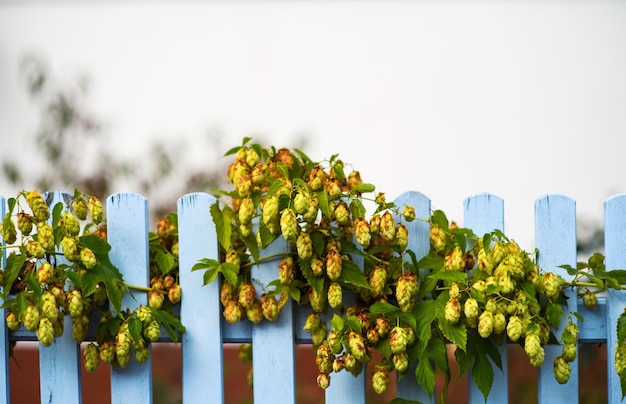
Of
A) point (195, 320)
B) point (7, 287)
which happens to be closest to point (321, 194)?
point (195, 320)

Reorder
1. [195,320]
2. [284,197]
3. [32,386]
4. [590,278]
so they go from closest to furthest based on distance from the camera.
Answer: [284,197]
[590,278]
[195,320]
[32,386]

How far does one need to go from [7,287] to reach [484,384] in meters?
1.25

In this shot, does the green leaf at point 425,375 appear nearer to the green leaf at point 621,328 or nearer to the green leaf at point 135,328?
the green leaf at point 621,328

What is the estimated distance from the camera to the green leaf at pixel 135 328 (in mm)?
1925

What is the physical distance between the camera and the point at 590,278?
1.95 meters

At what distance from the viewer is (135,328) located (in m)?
1.93

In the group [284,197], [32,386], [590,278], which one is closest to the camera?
[284,197]

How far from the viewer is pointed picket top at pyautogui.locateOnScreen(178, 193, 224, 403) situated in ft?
6.77

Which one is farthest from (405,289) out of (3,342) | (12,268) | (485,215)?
(3,342)

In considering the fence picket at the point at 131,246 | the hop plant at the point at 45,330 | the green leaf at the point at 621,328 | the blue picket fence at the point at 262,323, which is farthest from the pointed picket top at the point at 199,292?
the green leaf at the point at 621,328

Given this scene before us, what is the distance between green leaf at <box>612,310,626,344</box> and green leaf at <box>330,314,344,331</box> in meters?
0.67

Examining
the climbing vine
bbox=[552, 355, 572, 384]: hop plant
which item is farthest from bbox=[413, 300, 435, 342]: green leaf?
bbox=[552, 355, 572, 384]: hop plant

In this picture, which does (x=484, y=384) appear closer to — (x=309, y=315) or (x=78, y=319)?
(x=309, y=315)

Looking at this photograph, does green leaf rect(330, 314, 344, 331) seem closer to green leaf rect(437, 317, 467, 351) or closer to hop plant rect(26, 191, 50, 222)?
green leaf rect(437, 317, 467, 351)
